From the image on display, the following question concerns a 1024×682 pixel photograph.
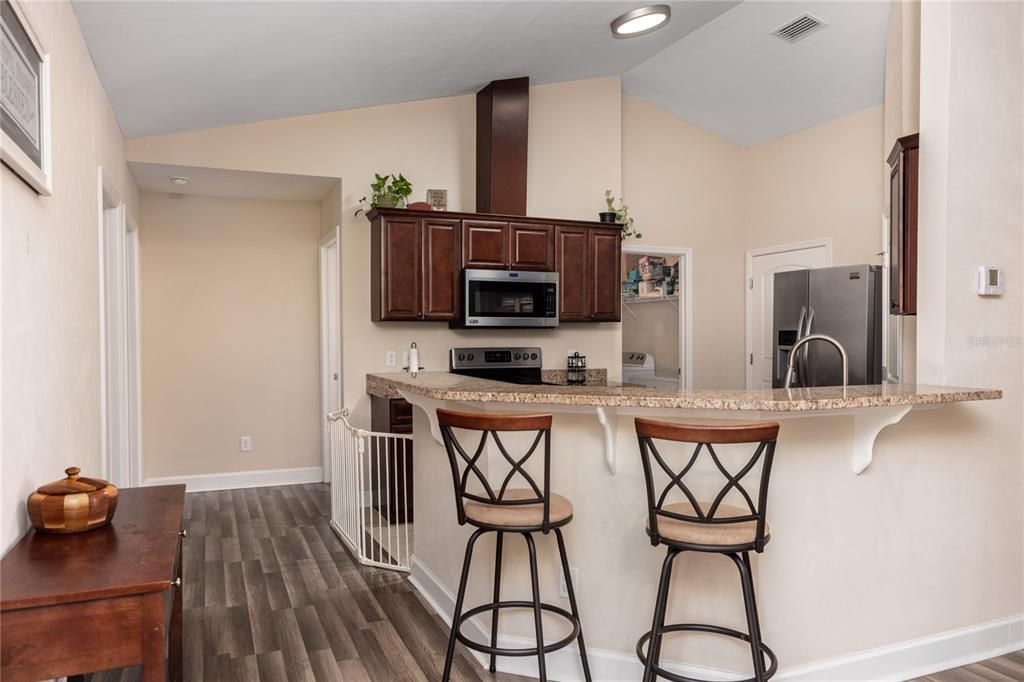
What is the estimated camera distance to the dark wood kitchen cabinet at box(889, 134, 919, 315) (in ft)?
9.72

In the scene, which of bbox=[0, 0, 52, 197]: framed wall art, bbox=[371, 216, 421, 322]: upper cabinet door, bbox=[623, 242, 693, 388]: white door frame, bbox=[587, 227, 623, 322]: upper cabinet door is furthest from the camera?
bbox=[623, 242, 693, 388]: white door frame

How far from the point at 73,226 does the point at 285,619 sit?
72.8 inches

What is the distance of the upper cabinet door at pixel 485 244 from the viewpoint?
4.81 metres

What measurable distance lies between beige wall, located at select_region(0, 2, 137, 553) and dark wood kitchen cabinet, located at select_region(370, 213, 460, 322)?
70.2 inches

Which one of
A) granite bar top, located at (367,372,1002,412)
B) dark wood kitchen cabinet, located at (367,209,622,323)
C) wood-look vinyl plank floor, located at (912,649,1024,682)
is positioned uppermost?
dark wood kitchen cabinet, located at (367,209,622,323)

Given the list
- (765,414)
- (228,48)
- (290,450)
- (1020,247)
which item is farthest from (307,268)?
(1020,247)

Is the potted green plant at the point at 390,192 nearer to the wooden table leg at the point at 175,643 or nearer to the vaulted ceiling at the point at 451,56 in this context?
the vaulted ceiling at the point at 451,56

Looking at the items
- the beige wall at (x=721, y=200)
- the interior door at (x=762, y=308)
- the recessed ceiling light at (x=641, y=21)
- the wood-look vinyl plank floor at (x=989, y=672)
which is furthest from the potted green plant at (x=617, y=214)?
the wood-look vinyl plank floor at (x=989, y=672)

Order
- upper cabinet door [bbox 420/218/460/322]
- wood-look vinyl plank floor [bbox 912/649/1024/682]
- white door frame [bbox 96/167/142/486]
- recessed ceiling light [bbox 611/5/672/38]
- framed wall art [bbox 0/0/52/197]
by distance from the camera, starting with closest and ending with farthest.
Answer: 1. framed wall art [bbox 0/0/52/197]
2. wood-look vinyl plank floor [bbox 912/649/1024/682]
3. white door frame [bbox 96/167/142/486]
4. recessed ceiling light [bbox 611/5/672/38]
5. upper cabinet door [bbox 420/218/460/322]

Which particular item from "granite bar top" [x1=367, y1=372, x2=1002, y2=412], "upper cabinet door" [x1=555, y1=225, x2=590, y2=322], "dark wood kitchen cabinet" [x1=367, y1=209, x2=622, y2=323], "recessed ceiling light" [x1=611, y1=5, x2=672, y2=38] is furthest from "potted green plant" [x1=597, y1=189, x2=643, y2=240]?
"granite bar top" [x1=367, y1=372, x2=1002, y2=412]

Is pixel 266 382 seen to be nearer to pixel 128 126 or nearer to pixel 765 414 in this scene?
pixel 128 126

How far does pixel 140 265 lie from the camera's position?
529 centimetres

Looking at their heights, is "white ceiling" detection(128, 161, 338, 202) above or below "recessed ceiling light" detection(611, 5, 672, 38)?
below

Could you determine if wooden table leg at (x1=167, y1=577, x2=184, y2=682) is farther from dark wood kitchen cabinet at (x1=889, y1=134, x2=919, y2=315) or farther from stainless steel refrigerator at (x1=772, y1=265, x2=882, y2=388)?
stainless steel refrigerator at (x1=772, y1=265, x2=882, y2=388)
